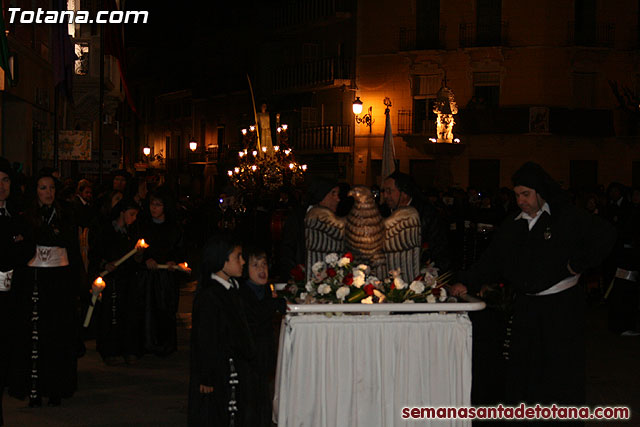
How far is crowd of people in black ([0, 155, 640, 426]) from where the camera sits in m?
6.76

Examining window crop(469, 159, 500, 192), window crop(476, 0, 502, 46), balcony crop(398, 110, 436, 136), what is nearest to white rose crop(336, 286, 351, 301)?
window crop(469, 159, 500, 192)

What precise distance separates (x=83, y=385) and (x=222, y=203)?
42.3 ft

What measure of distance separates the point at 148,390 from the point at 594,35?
3231cm

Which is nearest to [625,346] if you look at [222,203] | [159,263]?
[159,263]

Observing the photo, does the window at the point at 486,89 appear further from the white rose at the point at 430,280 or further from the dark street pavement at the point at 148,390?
the white rose at the point at 430,280

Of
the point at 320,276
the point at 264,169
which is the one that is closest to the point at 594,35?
the point at 264,169

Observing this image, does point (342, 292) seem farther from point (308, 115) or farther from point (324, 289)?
point (308, 115)

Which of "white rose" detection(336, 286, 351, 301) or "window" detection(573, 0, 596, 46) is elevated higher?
"window" detection(573, 0, 596, 46)

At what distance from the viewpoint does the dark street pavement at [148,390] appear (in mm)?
8469

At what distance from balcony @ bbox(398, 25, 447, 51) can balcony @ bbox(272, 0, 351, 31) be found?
3.81 m

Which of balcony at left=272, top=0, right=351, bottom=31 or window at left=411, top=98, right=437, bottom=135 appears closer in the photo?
window at left=411, top=98, right=437, bottom=135

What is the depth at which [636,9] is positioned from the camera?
38281 millimetres

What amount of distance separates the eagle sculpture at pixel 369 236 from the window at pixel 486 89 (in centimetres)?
3173

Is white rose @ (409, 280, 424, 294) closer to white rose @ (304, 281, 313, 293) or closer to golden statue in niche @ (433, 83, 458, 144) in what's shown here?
white rose @ (304, 281, 313, 293)
